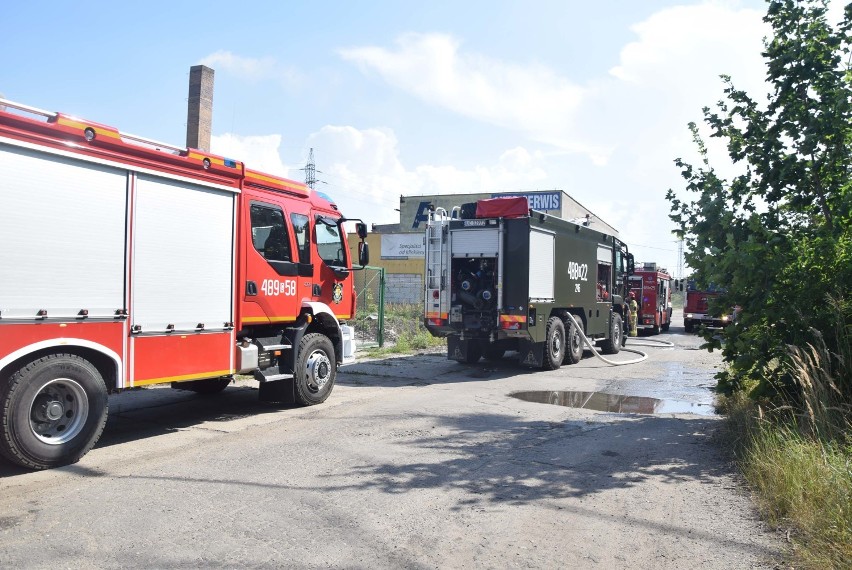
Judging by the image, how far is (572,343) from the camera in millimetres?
15422

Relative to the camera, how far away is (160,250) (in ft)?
22.7

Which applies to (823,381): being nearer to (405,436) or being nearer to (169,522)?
(405,436)

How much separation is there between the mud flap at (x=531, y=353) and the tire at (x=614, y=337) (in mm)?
5174

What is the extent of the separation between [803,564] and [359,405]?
250 inches

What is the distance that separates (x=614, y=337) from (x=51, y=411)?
15411 mm

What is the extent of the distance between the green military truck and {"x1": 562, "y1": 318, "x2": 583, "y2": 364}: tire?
0.08ft

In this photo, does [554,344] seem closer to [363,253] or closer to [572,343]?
[572,343]

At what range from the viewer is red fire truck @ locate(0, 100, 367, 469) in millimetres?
5562

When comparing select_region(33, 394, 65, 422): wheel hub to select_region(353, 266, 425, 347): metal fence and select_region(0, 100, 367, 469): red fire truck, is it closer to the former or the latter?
select_region(0, 100, 367, 469): red fire truck

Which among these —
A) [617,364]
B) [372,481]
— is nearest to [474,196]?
[617,364]

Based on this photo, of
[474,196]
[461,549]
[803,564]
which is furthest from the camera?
[474,196]

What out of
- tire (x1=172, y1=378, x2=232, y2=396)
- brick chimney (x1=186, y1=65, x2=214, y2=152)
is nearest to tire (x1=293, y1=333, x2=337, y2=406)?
tire (x1=172, y1=378, x2=232, y2=396)

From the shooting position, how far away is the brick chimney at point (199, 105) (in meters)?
20.1

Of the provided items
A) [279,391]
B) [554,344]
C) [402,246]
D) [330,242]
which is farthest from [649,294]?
[279,391]
